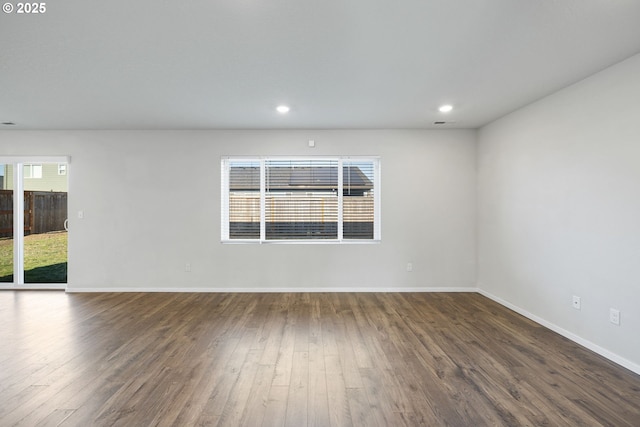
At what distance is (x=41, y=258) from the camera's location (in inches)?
202

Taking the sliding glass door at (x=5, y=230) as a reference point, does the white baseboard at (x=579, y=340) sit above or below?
below

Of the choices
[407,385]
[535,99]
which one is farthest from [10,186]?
[535,99]

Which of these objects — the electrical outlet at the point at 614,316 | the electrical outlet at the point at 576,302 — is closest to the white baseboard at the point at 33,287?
the electrical outlet at the point at 576,302

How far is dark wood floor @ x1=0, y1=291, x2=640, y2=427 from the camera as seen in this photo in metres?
2.00

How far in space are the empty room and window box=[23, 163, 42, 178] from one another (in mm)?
31

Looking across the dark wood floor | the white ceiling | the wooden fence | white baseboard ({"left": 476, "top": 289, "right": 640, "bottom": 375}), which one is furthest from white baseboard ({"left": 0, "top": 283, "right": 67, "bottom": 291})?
white baseboard ({"left": 476, "top": 289, "right": 640, "bottom": 375})

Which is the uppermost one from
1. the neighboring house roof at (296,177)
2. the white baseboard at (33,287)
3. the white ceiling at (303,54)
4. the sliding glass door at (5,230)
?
the white ceiling at (303,54)

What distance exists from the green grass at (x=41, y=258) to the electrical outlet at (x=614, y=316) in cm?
676

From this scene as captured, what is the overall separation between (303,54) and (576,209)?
2.89 m

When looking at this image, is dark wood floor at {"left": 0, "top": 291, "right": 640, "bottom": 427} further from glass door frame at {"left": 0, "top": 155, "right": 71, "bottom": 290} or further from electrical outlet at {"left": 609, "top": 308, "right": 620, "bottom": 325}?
glass door frame at {"left": 0, "top": 155, "right": 71, "bottom": 290}

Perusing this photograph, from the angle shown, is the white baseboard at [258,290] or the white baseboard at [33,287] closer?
the white baseboard at [258,290]

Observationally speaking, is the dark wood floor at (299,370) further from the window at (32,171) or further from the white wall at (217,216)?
the window at (32,171)

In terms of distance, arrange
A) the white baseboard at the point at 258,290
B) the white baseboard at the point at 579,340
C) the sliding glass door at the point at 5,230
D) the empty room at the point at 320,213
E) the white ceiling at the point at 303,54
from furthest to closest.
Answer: the sliding glass door at the point at 5,230 < the white baseboard at the point at 258,290 < the white baseboard at the point at 579,340 < the empty room at the point at 320,213 < the white ceiling at the point at 303,54

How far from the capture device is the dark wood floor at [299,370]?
200 centimetres
